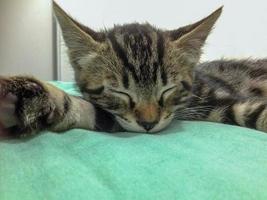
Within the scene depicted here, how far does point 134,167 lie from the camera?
725 mm

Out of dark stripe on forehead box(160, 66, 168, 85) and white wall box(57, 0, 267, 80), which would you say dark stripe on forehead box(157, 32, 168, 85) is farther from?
white wall box(57, 0, 267, 80)

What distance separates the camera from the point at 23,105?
0.84 meters

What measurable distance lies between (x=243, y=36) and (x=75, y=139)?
1367 mm

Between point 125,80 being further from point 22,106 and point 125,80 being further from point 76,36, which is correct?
point 22,106

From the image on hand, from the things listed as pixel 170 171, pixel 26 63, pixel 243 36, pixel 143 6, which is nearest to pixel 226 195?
pixel 170 171

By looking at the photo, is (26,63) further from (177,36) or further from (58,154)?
(58,154)

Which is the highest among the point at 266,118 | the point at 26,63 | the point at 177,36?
the point at 177,36

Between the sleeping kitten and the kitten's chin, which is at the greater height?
the sleeping kitten

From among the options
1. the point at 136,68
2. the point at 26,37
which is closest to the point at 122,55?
the point at 136,68

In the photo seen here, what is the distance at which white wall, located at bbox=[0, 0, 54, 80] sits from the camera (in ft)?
7.44

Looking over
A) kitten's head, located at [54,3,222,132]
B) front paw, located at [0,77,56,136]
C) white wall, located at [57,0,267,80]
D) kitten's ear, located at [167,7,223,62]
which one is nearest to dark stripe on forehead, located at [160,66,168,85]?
kitten's head, located at [54,3,222,132]

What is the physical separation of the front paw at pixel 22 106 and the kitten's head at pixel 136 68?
0.65 feet

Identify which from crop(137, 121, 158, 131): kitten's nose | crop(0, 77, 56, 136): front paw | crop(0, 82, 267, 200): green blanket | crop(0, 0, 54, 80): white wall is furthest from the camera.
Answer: crop(0, 0, 54, 80): white wall

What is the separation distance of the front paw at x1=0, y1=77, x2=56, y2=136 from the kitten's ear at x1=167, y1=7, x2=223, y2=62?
41 centimetres
